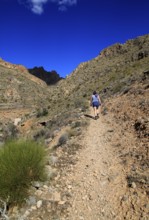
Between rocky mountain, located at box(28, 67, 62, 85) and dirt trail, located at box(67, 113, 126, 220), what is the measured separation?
9572 cm

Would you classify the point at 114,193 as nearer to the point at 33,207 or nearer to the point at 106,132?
the point at 33,207

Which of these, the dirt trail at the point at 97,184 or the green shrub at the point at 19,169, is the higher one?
the green shrub at the point at 19,169

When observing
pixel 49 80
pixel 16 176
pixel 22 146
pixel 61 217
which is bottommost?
pixel 61 217

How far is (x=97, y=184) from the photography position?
208 inches

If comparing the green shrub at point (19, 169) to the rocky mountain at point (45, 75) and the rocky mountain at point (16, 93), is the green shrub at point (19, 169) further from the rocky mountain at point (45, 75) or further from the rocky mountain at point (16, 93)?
the rocky mountain at point (45, 75)

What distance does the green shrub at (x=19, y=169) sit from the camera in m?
4.46

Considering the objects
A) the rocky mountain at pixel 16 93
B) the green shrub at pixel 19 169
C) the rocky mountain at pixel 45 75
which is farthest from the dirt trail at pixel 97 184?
the rocky mountain at pixel 45 75

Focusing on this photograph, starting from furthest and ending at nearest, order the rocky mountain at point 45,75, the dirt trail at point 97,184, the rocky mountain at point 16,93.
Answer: the rocky mountain at point 45,75 < the rocky mountain at point 16,93 < the dirt trail at point 97,184

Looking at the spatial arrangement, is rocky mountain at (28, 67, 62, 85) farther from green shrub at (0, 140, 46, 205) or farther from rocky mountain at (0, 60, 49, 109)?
green shrub at (0, 140, 46, 205)

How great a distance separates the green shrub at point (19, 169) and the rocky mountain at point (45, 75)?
318 ft

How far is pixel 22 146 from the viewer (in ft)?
17.8

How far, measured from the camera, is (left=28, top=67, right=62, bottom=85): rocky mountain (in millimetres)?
101787

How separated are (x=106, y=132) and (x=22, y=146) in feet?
14.2

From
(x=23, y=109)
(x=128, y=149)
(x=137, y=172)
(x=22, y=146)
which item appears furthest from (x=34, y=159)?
(x=23, y=109)
